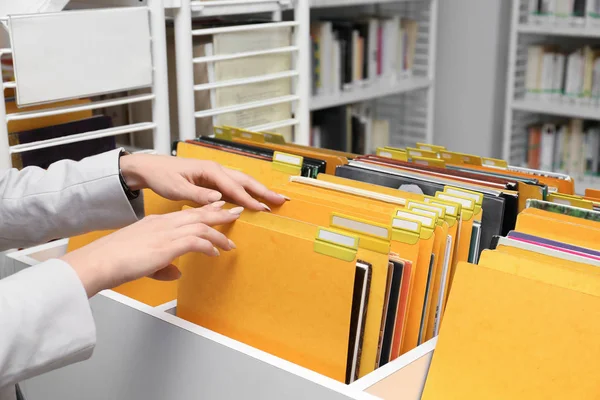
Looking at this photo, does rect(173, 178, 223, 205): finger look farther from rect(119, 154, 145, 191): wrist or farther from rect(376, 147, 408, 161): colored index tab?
rect(376, 147, 408, 161): colored index tab

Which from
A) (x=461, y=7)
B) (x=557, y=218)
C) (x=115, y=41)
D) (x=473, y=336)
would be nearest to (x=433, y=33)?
(x=461, y=7)

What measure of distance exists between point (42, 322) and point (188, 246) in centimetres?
22

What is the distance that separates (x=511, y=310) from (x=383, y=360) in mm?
211

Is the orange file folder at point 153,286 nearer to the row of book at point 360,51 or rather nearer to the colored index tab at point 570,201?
the colored index tab at point 570,201

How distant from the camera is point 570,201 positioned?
1163 mm

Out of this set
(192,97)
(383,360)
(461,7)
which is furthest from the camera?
(461,7)

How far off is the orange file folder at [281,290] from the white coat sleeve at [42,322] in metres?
0.24

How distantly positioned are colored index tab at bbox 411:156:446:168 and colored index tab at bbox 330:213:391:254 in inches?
14.4

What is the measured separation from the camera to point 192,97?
1953 mm

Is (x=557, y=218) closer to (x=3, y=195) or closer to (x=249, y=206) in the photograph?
(x=249, y=206)

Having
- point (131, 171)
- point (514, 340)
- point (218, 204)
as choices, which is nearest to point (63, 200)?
point (131, 171)

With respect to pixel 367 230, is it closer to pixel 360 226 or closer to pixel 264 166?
pixel 360 226

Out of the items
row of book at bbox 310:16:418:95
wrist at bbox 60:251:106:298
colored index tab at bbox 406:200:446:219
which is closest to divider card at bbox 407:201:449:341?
colored index tab at bbox 406:200:446:219

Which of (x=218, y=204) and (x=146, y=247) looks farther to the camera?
(x=218, y=204)
